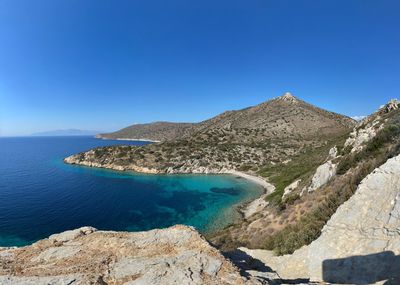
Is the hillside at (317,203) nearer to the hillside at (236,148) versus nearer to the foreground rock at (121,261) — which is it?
the foreground rock at (121,261)

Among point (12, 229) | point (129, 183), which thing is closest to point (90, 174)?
point (129, 183)

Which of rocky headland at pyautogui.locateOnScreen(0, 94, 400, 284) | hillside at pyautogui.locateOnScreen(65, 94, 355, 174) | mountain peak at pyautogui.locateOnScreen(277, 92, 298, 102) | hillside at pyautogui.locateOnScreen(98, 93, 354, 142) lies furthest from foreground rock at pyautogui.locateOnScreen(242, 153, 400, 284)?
mountain peak at pyautogui.locateOnScreen(277, 92, 298, 102)

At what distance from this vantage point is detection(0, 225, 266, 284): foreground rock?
8.57 metres

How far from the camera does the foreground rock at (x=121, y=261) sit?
8.57 m

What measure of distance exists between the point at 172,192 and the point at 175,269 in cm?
6188

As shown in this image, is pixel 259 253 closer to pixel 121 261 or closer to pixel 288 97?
pixel 121 261

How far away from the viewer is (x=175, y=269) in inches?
357

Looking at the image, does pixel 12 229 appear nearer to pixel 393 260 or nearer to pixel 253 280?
pixel 253 280

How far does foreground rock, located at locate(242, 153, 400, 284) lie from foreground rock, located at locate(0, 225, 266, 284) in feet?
16.3

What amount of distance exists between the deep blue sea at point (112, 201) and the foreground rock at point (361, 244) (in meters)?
30.7

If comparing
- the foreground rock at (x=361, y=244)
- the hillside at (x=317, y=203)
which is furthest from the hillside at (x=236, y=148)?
the foreground rock at (x=361, y=244)

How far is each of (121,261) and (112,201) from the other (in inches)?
2144

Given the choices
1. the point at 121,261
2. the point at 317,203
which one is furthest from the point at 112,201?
the point at 121,261

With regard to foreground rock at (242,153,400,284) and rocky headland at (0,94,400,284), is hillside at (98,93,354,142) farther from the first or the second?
foreground rock at (242,153,400,284)
